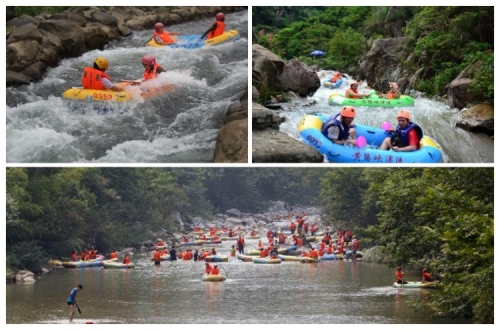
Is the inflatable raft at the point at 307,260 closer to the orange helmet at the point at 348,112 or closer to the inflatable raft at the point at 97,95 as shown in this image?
the orange helmet at the point at 348,112

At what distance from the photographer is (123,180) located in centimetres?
1091

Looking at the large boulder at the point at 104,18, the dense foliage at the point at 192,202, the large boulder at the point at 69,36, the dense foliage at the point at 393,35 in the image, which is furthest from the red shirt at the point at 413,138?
the large boulder at the point at 69,36

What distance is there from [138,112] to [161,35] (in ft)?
3.75

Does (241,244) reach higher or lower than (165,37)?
lower

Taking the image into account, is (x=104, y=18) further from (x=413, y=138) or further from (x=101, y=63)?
(x=413, y=138)

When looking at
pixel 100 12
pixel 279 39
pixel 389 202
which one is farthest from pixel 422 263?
pixel 100 12

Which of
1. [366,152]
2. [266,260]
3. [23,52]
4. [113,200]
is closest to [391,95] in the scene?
[366,152]

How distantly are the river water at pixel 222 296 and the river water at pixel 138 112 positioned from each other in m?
1.37

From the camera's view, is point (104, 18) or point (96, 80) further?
→ point (104, 18)

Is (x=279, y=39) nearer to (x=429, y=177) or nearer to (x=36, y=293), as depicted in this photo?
(x=429, y=177)

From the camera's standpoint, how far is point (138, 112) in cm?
1011

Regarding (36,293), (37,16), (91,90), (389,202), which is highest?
(37,16)

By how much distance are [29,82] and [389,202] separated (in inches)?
155

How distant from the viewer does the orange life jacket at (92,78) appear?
10094mm
